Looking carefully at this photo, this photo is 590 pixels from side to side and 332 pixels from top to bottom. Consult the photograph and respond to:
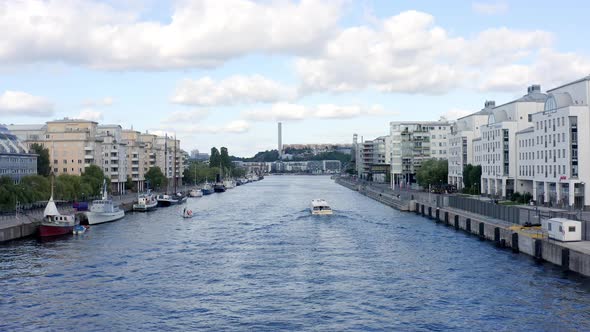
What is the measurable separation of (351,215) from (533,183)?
2420cm

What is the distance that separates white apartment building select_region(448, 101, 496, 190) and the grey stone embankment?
124ft

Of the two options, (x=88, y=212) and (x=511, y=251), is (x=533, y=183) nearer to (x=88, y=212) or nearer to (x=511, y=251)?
(x=511, y=251)

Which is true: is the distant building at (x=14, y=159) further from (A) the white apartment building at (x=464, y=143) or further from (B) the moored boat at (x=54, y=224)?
(A) the white apartment building at (x=464, y=143)

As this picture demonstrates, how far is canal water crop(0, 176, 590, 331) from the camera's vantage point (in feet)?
99.4

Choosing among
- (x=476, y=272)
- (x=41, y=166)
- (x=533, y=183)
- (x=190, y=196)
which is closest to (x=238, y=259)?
(x=476, y=272)

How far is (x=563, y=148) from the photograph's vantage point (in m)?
70.8

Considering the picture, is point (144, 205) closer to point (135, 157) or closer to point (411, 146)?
point (135, 157)

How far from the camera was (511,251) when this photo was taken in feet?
164

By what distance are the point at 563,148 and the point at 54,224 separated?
56014 millimetres

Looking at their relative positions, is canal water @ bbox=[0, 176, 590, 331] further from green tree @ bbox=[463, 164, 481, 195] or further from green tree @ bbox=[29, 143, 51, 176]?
green tree @ bbox=[29, 143, 51, 176]

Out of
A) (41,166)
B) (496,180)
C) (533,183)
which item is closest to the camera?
(533,183)

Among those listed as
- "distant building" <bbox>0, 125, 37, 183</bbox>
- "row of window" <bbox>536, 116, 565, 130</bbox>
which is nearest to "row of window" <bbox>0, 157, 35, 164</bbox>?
"distant building" <bbox>0, 125, 37, 183</bbox>

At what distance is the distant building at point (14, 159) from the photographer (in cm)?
8881

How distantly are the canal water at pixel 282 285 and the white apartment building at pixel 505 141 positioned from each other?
3416 centimetres
